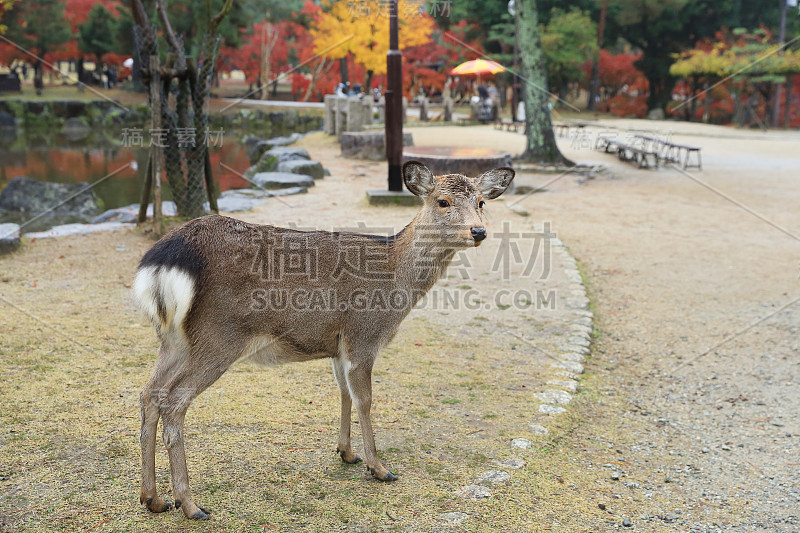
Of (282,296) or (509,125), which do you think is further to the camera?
(509,125)

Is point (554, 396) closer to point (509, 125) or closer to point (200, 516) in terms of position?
point (200, 516)

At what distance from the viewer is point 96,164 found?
2303 centimetres

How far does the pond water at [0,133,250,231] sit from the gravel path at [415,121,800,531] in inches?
379

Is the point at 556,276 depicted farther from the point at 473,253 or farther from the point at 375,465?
the point at 375,465

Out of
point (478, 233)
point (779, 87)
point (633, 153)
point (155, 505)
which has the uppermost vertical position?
point (779, 87)

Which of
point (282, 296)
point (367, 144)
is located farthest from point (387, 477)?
point (367, 144)

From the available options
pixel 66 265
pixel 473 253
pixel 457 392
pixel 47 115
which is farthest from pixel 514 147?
pixel 47 115

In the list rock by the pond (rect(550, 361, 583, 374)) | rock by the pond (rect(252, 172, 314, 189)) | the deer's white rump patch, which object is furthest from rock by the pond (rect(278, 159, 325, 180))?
the deer's white rump patch

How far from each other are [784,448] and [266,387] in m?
3.69

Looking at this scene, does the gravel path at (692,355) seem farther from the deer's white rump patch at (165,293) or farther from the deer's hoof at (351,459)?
the deer's white rump patch at (165,293)

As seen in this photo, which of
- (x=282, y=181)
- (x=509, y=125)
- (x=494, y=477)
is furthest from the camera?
(x=509, y=125)

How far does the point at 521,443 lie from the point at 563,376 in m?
1.36

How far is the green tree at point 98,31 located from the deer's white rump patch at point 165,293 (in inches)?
1487

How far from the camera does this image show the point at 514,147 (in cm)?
2112
